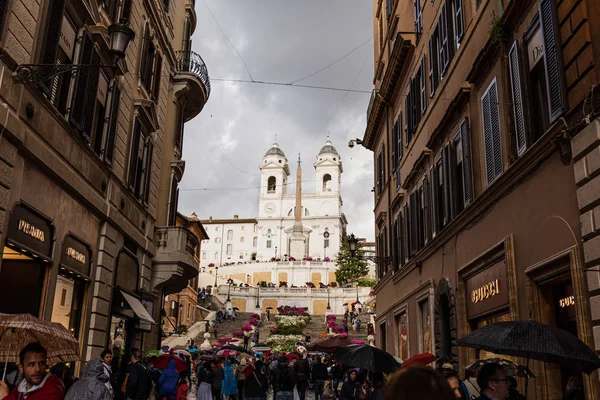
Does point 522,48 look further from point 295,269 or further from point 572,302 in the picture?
point 295,269

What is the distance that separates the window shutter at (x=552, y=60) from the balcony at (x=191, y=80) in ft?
48.8

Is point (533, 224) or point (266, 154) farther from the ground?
point (266, 154)

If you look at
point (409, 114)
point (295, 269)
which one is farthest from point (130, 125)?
point (295, 269)

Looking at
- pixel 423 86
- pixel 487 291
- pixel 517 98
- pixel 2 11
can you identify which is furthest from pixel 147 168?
pixel 517 98

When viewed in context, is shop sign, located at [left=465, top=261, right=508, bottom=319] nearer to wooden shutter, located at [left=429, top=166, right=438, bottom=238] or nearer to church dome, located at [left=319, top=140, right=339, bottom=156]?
wooden shutter, located at [left=429, top=166, right=438, bottom=238]

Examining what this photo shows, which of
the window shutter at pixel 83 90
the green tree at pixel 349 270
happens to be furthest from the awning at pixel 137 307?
the green tree at pixel 349 270

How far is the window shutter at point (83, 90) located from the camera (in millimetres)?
12491

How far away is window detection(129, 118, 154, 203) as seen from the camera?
55.5 ft

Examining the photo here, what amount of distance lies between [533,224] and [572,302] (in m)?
1.50

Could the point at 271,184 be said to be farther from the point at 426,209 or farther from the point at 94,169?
the point at 94,169

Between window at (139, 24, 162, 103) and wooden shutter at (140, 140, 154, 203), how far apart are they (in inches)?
60.4

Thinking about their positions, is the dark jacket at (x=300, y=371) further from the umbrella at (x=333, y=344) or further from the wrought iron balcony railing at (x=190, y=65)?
the wrought iron balcony railing at (x=190, y=65)

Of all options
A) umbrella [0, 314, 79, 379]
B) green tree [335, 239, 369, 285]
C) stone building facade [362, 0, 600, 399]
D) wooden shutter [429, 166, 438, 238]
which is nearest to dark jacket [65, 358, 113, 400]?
umbrella [0, 314, 79, 379]

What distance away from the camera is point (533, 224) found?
31.5 feet
